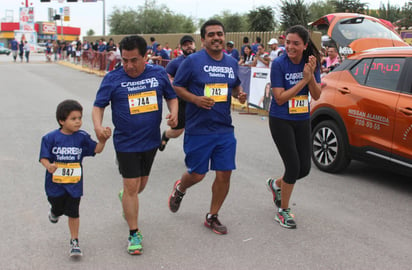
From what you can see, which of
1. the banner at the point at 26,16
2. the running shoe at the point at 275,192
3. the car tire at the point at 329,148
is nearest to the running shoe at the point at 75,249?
the running shoe at the point at 275,192

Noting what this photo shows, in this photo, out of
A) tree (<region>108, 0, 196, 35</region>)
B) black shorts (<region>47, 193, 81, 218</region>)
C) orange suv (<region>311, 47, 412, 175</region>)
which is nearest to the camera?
black shorts (<region>47, 193, 81, 218</region>)

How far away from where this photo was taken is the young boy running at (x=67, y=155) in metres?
3.34

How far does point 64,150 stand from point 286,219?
2.19 meters

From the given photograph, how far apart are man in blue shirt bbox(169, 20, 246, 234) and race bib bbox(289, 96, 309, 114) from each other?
613 mm

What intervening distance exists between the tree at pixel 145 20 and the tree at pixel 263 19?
3024cm

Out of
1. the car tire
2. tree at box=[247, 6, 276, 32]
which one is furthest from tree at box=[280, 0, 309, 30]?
tree at box=[247, 6, 276, 32]

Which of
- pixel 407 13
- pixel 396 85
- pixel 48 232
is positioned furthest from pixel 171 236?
pixel 407 13

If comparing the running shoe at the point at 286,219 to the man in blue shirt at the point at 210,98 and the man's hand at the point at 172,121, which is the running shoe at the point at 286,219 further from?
the man's hand at the point at 172,121

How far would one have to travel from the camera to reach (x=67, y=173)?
339 centimetres

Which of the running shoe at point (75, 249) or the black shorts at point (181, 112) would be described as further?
the black shorts at point (181, 112)

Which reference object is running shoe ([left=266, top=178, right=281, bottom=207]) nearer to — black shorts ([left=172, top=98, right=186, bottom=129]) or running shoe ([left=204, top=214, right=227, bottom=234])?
running shoe ([left=204, top=214, right=227, bottom=234])

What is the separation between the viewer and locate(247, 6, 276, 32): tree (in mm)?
32188

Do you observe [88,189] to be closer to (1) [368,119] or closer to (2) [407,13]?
(1) [368,119]

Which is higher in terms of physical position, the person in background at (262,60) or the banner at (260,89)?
the person in background at (262,60)
